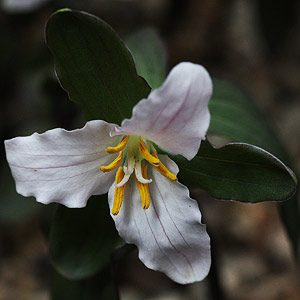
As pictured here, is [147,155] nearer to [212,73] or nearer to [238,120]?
[238,120]

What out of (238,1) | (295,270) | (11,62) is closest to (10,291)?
(11,62)

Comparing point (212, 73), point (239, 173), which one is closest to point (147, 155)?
point (239, 173)

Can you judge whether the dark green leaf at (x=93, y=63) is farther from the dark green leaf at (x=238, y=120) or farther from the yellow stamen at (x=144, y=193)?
the dark green leaf at (x=238, y=120)

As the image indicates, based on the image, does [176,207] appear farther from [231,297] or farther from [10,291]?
[10,291]

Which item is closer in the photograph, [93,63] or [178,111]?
[178,111]

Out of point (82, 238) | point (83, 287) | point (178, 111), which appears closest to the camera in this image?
point (178, 111)

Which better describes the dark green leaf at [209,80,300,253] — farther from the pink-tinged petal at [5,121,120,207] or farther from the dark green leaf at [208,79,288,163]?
the pink-tinged petal at [5,121,120,207]
